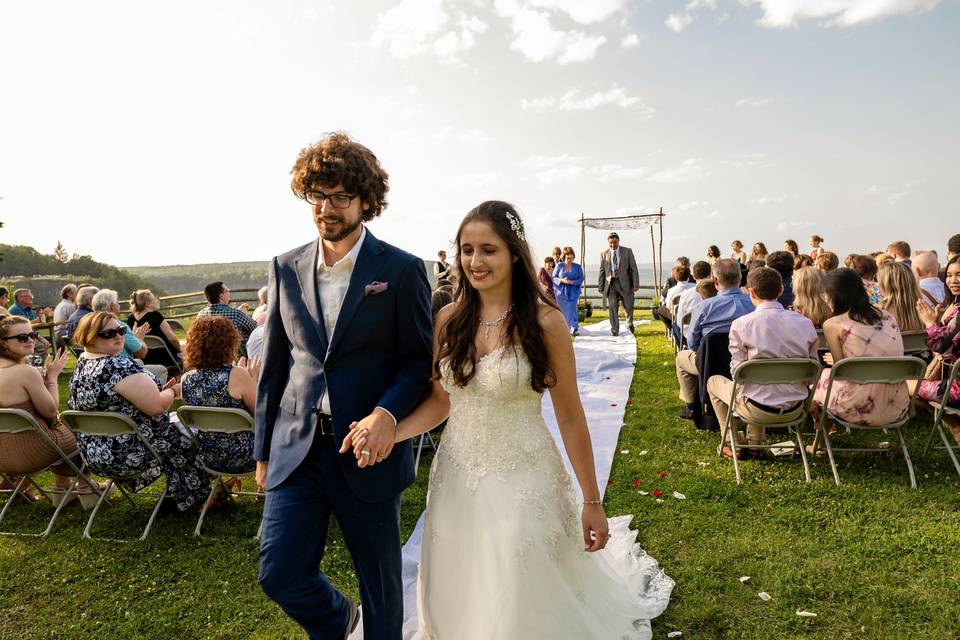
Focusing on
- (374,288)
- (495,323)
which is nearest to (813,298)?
(495,323)

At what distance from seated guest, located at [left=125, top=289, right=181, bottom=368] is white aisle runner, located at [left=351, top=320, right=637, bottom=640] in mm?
5245

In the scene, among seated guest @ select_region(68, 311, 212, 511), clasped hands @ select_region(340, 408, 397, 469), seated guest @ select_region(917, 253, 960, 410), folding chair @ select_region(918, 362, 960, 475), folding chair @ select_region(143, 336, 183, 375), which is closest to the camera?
clasped hands @ select_region(340, 408, 397, 469)

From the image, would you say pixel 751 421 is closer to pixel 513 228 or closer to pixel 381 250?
pixel 513 228

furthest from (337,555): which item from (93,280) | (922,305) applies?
(93,280)

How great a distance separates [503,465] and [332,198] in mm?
1292

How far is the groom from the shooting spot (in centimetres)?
221

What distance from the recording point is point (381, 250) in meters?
2.32

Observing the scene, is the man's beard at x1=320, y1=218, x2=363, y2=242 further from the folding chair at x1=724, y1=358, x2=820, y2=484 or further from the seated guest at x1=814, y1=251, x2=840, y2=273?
the seated guest at x1=814, y1=251, x2=840, y2=273

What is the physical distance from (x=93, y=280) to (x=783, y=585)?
1036 inches

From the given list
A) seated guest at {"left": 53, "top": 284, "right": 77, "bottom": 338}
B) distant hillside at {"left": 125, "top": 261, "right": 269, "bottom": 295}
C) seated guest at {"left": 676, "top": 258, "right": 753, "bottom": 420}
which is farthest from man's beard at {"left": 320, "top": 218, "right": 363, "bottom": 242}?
distant hillside at {"left": 125, "top": 261, "right": 269, "bottom": 295}

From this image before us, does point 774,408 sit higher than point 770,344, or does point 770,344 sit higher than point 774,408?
point 770,344

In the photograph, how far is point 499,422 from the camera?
255 centimetres

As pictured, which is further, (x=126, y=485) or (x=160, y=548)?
(x=126, y=485)

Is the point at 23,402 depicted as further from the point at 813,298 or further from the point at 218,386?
the point at 813,298
